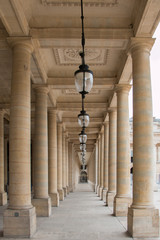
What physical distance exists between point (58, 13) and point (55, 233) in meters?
8.61

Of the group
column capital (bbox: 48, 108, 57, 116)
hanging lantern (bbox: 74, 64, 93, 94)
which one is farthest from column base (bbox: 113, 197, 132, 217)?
hanging lantern (bbox: 74, 64, 93, 94)

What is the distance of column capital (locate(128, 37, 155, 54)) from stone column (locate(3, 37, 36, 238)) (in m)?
4.06

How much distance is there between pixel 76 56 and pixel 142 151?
255 inches

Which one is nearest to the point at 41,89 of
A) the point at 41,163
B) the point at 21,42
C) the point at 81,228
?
the point at 41,163

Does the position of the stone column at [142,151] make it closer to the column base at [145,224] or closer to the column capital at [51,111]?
the column base at [145,224]

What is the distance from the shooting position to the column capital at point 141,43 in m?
12.4

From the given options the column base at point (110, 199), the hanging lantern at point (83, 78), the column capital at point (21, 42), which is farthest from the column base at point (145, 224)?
the column base at point (110, 199)

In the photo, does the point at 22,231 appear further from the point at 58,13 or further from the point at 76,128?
the point at 76,128

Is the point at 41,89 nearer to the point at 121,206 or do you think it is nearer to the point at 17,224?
the point at 121,206

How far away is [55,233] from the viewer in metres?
12.5

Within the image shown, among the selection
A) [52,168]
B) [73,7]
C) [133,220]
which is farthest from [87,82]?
[52,168]

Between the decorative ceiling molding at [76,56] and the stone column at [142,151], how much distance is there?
3.25 meters

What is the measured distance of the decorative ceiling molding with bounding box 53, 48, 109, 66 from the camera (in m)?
15.4

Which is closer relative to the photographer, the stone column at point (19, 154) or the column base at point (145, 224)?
the stone column at point (19, 154)
